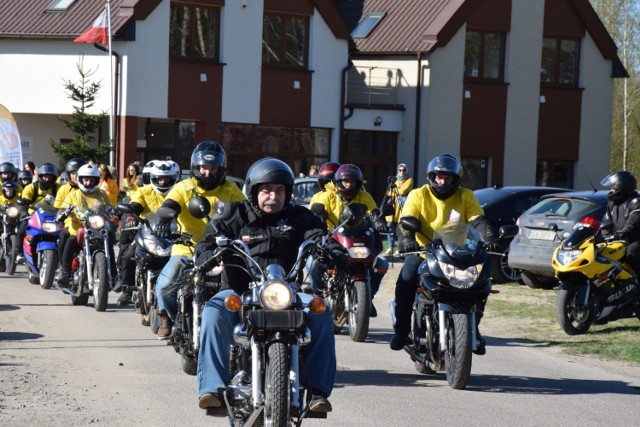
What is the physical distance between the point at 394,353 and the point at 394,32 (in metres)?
28.5

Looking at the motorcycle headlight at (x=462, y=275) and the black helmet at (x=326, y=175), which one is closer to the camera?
the motorcycle headlight at (x=462, y=275)

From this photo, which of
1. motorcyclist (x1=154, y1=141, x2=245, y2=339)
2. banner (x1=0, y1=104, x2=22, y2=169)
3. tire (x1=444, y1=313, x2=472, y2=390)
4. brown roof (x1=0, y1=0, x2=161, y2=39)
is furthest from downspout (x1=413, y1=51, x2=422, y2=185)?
tire (x1=444, y1=313, x2=472, y2=390)

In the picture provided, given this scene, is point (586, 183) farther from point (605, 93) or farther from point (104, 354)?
point (104, 354)

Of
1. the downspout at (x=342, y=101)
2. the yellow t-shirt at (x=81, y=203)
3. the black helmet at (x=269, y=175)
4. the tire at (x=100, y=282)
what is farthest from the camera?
the downspout at (x=342, y=101)

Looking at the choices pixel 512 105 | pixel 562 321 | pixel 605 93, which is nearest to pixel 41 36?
pixel 512 105

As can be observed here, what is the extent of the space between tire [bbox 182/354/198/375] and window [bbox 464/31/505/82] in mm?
30381

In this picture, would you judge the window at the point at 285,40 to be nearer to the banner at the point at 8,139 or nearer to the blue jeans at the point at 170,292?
the banner at the point at 8,139

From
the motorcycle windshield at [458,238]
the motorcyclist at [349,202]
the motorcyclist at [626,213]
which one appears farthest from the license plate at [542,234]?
the motorcycle windshield at [458,238]

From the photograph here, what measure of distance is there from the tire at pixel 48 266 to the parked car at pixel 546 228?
20.3ft

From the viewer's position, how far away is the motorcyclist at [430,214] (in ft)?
33.1

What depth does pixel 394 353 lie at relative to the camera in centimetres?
1169

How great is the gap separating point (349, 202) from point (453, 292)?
4.18 m

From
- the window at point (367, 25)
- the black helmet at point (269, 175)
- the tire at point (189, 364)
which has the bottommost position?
the tire at point (189, 364)

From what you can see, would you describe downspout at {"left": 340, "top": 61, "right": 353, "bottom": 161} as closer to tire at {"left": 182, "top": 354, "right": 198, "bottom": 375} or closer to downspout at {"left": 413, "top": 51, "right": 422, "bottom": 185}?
downspout at {"left": 413, "top": 51, "right": 422, "bottom": 185}
